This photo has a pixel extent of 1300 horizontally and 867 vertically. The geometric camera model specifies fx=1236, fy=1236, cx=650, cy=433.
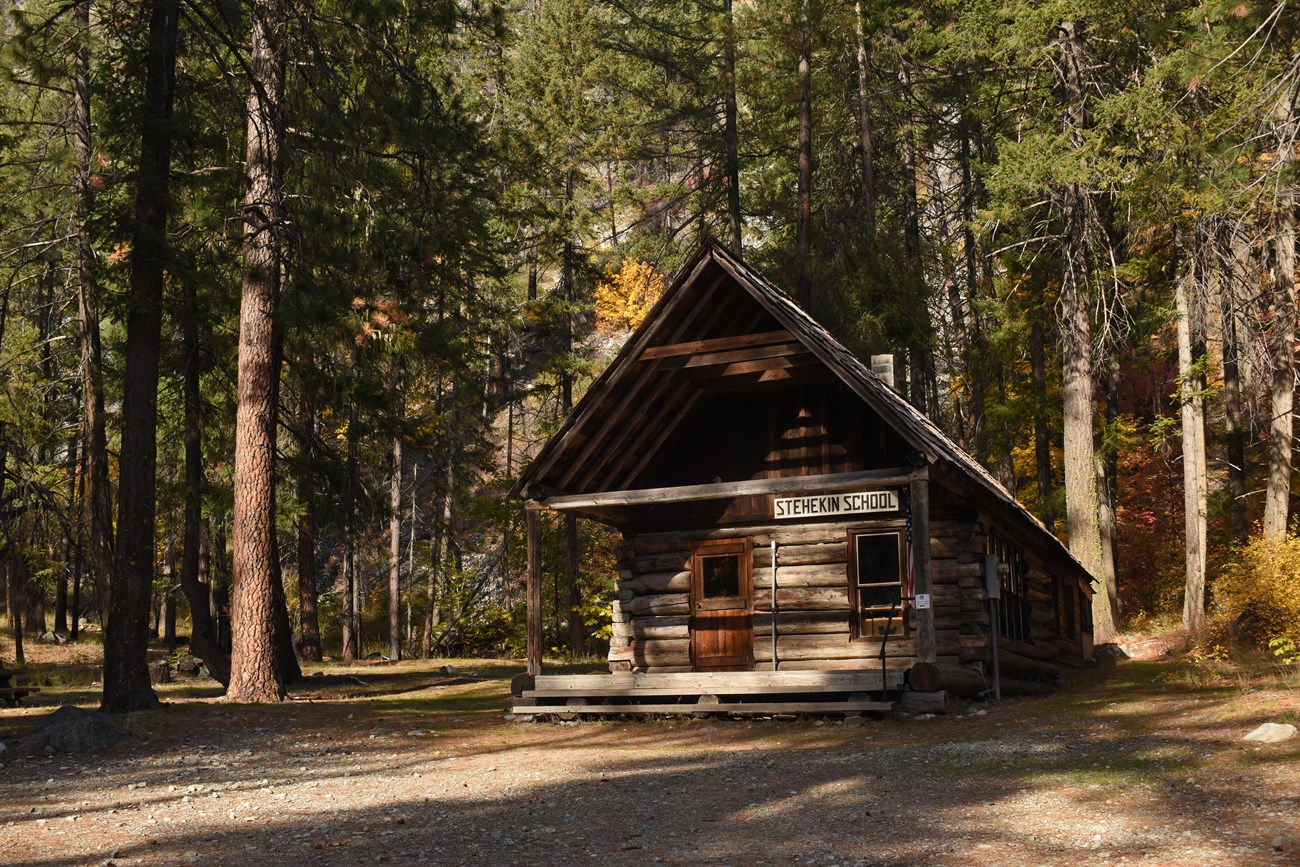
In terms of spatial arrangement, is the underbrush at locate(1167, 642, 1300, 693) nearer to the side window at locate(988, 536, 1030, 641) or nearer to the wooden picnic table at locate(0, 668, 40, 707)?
the side window at locate(988, 536, 1030, 641)

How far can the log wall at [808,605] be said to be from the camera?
18953 millimetres

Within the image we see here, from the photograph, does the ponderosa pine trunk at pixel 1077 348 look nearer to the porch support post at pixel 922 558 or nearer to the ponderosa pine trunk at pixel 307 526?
the porch support post at pixel 922 558

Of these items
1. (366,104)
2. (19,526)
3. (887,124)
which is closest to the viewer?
(366,104)

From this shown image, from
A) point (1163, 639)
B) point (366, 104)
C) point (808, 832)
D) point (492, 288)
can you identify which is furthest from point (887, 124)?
point (808, 832)

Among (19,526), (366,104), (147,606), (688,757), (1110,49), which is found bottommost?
(688,757)

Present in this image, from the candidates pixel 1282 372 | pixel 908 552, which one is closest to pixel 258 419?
pixel 908 552

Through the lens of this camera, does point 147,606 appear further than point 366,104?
No

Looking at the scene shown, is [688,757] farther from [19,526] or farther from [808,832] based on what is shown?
[19,526]

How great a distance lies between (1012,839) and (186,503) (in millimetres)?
21339

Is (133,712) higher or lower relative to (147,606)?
lower

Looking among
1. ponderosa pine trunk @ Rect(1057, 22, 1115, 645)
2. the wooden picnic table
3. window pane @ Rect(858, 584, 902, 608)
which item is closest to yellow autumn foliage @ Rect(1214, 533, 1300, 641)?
window pane @ Rect(858, 584, 902, 608)

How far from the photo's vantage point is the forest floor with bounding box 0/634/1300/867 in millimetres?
8406

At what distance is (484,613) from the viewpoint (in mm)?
42500

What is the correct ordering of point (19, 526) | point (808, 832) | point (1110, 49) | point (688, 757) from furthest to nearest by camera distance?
point (1110, 49) → point (19, 526) → point (688, 757) → point (808, 832)
